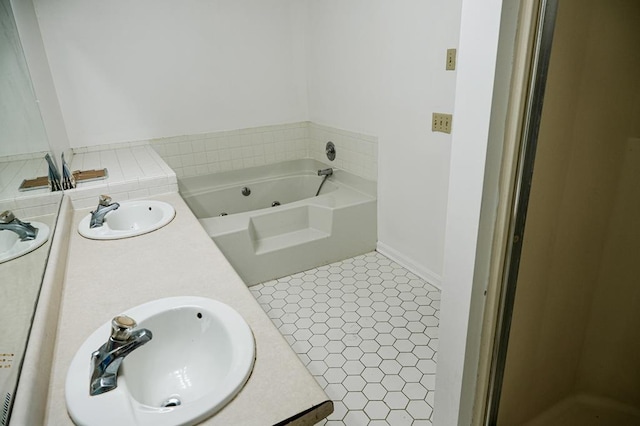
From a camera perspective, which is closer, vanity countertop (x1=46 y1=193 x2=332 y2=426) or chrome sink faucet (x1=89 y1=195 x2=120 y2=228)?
vanity countertop (x1=46 y1=193 x2=332 y2=426)

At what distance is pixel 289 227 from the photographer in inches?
109

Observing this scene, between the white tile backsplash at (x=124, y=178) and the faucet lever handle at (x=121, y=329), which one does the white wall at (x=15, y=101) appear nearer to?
the white tile backsplash at (x=124, y=178)

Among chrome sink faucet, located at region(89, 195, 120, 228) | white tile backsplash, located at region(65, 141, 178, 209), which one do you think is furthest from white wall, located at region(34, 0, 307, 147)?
chrome sink faucet, located at region(89, 195, 120, 228)

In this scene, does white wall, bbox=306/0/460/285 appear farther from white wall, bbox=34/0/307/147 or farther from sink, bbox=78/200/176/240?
sink, bbox=78/200/176/240

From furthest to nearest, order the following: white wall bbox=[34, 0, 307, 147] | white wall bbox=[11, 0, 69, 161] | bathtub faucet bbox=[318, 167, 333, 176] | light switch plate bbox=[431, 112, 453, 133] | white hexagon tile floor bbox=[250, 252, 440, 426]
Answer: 1. bathtub faucet bbox=[318, 167, 333, 176]
2. white wall bbox=[34, 0, 307, 147]
3. light switch plate bbox=[431, 112, 453, 133]
4. white wall bbox=[11, 0, 69, 161]
5. white hexagon tile floor bbox=[250, 252, 440, 426]

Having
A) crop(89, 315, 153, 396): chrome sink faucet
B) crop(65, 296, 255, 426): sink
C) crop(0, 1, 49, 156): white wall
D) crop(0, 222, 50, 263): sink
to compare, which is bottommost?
crop(65, 296, 255, 426): sink

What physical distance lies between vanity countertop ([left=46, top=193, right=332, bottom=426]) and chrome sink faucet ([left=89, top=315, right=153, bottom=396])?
8cm

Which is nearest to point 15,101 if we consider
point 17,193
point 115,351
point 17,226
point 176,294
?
point 17,193

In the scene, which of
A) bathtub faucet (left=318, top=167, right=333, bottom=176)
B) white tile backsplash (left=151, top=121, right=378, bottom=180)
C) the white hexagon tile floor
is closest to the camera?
the white hexagon tile floor

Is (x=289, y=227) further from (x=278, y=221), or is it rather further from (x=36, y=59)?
(x=36, y=59)

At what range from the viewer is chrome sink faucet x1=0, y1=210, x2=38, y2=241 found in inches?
35.0

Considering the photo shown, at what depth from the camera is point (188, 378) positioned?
105cm

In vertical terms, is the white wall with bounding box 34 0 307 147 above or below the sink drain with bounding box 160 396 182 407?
above

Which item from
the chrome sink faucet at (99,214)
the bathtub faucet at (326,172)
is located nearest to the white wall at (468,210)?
the chrome sink faucet at (99,214)
